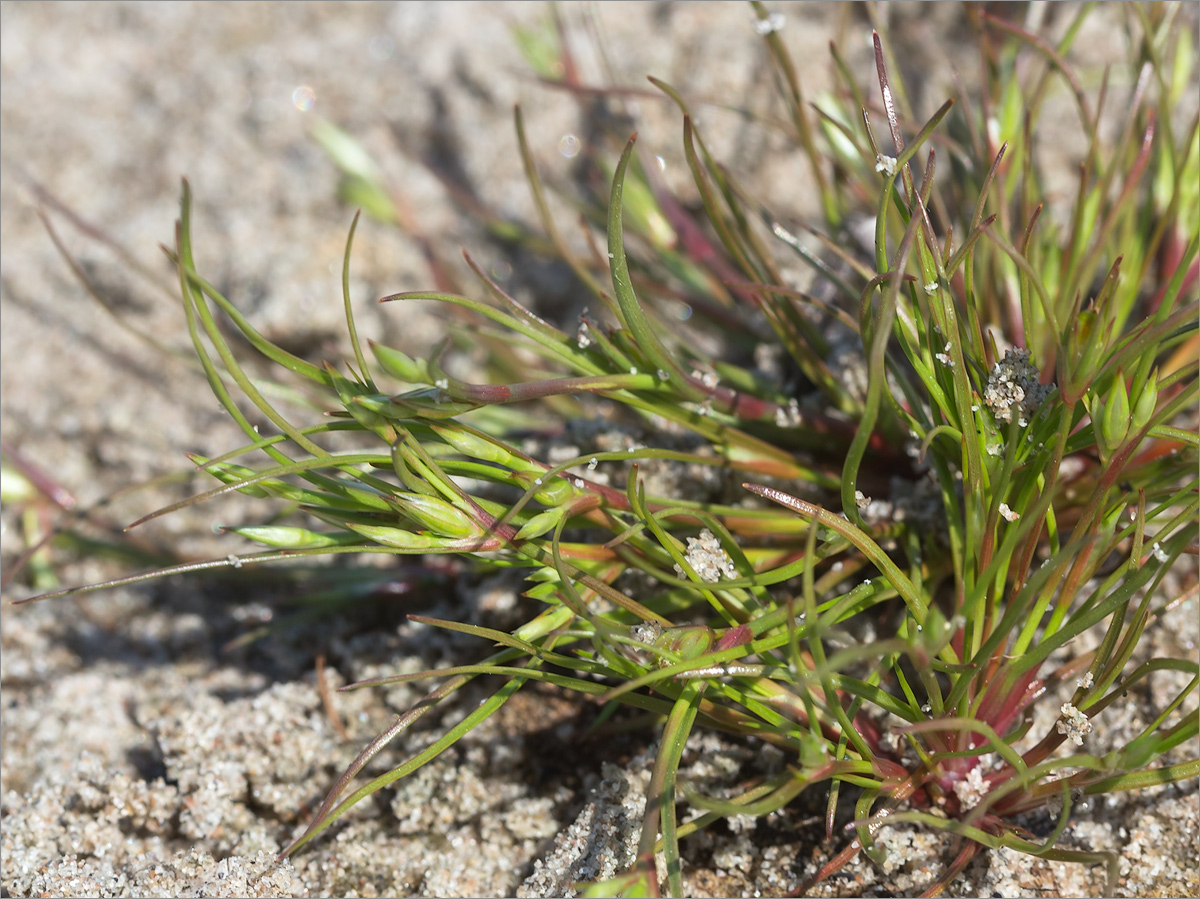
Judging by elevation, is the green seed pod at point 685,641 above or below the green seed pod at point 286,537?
below

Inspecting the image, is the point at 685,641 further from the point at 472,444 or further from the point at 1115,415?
the point at 1115,415

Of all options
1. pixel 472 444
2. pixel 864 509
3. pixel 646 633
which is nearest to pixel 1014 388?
pixel 864 509

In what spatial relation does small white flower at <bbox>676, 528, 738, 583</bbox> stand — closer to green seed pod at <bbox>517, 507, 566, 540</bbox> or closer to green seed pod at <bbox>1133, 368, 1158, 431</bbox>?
green seed pod at <bbox>517, 507, 566, 540</bbox>

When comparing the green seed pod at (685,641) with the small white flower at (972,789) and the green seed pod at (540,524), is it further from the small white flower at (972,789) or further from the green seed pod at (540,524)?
the small white flower at (972,789)

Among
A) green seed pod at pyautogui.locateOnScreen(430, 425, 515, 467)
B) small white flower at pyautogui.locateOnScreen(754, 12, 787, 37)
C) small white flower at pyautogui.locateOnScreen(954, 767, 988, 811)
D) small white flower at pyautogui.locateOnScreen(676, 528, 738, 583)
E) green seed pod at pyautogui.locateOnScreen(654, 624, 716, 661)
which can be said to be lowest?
small white flower at pyautogui.locateOnScreen(954, 767, 988, 811)

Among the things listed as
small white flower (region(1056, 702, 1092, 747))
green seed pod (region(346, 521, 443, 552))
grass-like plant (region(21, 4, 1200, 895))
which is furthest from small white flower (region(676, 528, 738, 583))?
small white flower (region(1056, 702, 1092, 747))

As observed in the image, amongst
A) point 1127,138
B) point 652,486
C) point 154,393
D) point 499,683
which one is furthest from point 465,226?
point 1127,138

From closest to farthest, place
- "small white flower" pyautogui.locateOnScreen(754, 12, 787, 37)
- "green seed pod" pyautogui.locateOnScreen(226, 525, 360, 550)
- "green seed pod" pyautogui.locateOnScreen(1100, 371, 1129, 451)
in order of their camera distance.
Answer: "green seed pod" pyautogui.locateOnScreen(1100, 371, 1129, 451) → "green seed pod" pyautogui.locateOnScreen(226, 525, 360, 550) → "small white flower" pyautogui.locateOnScreen(754, 12, 787, 37)

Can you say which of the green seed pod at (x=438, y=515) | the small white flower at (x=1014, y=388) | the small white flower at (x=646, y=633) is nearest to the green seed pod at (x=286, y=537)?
the green seed pod at (x=438, y=515)
